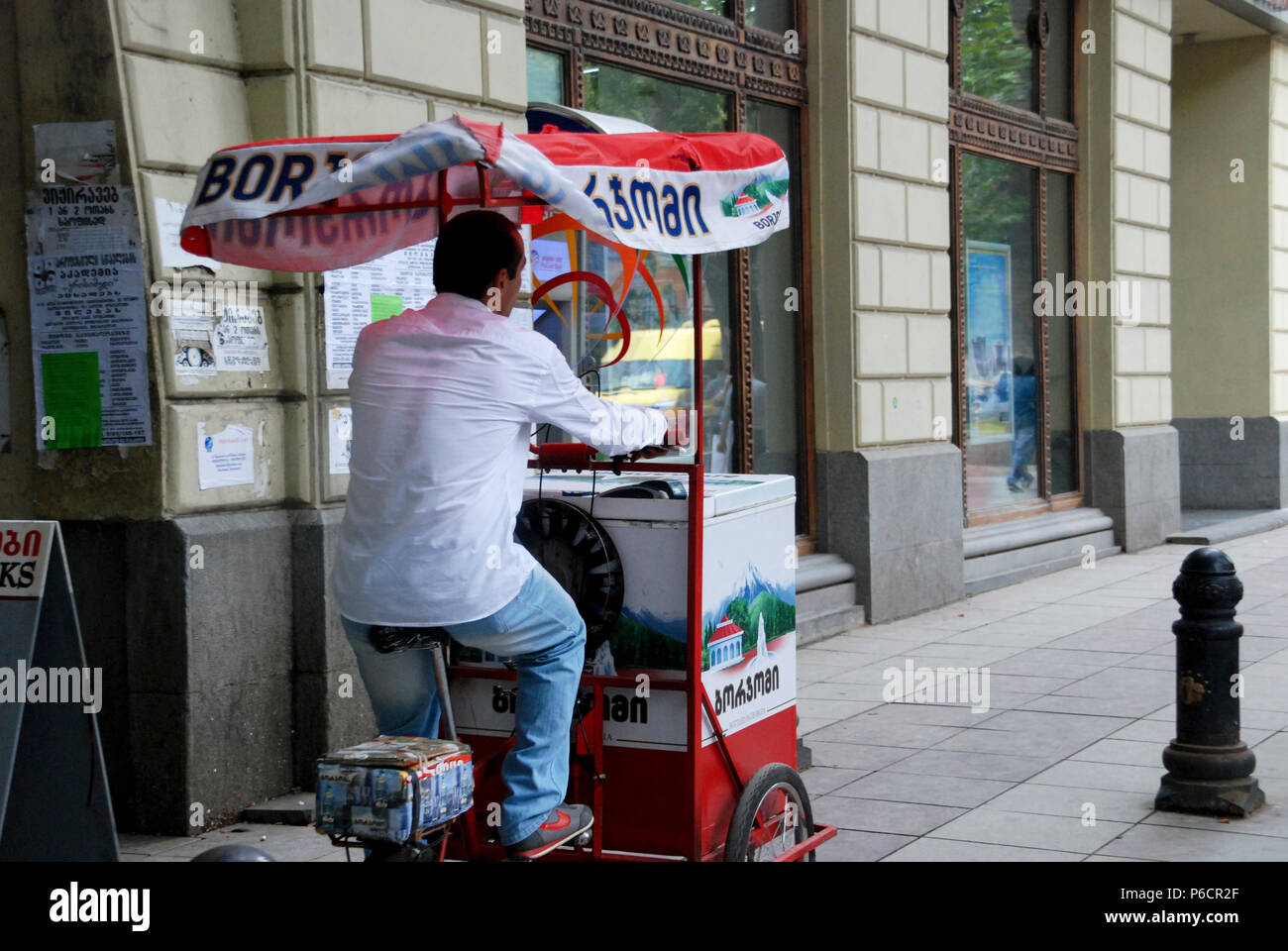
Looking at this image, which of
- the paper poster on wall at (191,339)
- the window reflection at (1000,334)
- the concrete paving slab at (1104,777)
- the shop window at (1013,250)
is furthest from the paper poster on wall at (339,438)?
the window reflection at (1000,334)

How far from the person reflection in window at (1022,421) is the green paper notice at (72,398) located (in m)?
8.93

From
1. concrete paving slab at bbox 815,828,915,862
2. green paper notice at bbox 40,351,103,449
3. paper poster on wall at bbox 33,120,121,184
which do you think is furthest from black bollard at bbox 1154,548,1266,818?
paper poster on wall at bbox 33,120,121,184

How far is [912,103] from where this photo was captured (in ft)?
35.7

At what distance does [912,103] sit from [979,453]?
10.4 ft

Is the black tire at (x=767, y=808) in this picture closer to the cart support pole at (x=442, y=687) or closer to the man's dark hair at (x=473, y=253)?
the cart support pole at (x=442, y=687)

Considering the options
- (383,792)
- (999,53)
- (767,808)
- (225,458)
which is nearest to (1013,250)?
(999,53)

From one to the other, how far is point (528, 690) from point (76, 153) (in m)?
3.09

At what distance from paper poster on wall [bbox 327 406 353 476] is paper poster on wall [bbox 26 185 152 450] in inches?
32.7

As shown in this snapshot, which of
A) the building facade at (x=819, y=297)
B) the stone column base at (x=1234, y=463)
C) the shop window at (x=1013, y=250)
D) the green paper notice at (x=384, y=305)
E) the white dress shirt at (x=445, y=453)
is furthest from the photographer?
the stone column base at (x=1234, y=463)

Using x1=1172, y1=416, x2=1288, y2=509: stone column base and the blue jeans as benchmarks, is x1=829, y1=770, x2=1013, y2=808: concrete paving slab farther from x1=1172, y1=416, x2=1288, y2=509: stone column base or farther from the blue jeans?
x1=1172, y1=416, x2=1288, y2=509: stone column base

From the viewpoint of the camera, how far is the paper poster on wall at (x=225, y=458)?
5.83m
